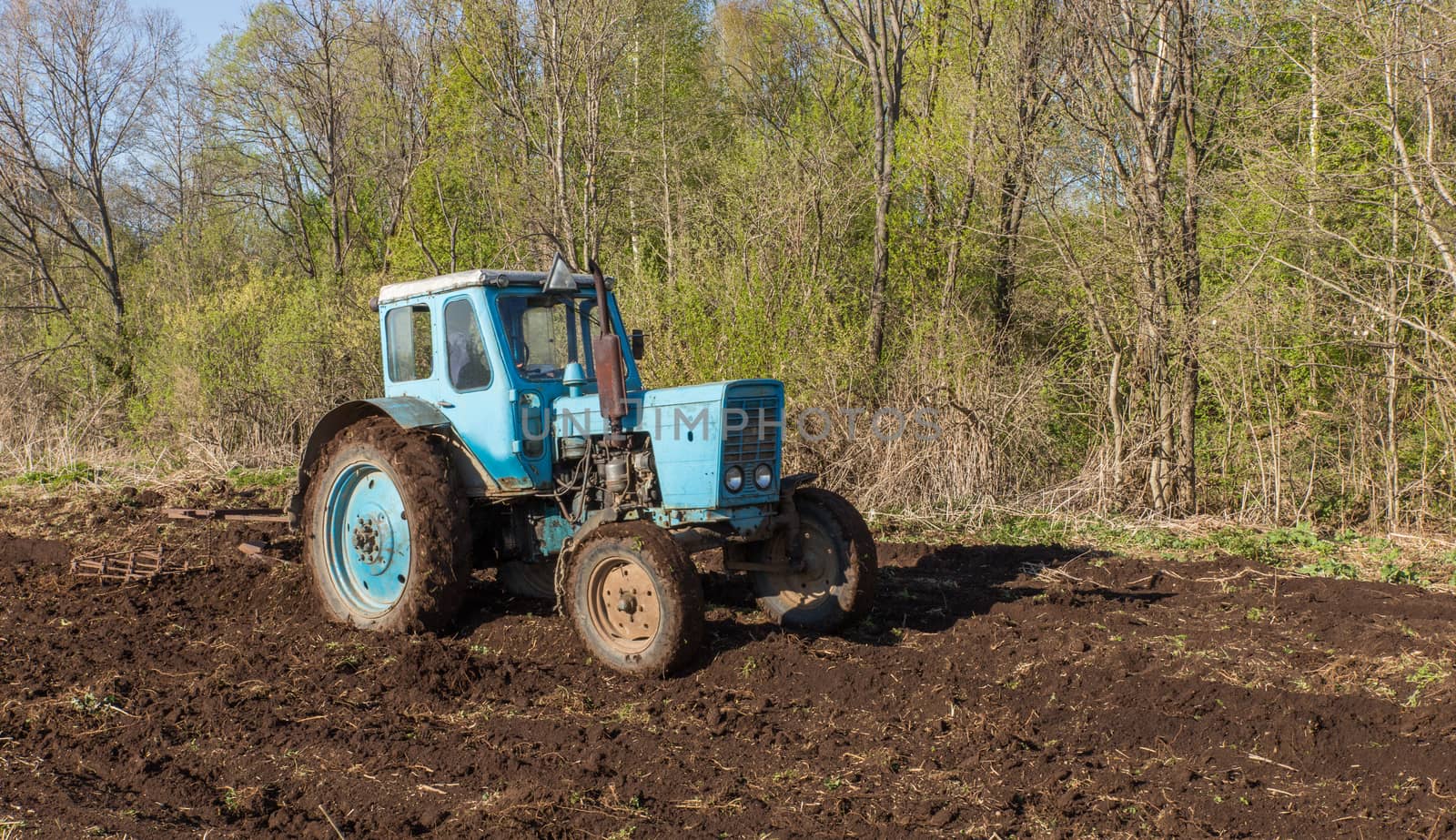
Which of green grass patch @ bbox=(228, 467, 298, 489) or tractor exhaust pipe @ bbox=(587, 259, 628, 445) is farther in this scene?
green grass patch @ bbox=(228, 467, 298, 489)

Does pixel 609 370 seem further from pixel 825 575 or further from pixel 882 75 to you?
pixel 882 75

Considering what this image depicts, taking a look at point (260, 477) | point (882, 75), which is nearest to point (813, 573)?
point (260, 477)

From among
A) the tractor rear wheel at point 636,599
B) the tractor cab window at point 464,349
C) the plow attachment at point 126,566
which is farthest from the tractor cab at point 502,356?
the plow attachment at point 126,566

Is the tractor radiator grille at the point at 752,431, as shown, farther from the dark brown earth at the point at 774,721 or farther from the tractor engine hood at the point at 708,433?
the dark brown earth at the point at 774,721

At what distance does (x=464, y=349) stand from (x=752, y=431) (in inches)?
68.6

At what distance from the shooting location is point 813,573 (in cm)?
609

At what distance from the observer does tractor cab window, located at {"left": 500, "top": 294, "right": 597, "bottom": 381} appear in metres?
6.11

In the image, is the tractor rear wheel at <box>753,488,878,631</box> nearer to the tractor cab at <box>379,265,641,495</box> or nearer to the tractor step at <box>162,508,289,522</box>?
the tractor cab at <box>379,265,641,495</box>

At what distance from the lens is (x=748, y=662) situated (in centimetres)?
530

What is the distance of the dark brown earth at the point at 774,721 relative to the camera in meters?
3.78

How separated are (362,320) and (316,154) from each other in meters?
9.45

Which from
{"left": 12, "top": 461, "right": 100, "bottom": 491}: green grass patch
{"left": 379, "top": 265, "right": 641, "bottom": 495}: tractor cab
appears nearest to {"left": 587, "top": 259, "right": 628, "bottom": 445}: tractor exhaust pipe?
{"left": 379, "top": 265, "right": 641, "bottom": 495}: tractor cab

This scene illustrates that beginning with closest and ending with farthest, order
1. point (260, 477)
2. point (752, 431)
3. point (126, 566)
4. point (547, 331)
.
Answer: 1. point (752, 431)
2. point (547, 331)
3. point (126, 566)
4. point (260, 477)

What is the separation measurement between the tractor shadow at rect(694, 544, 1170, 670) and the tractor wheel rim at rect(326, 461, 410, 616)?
6.10ft
